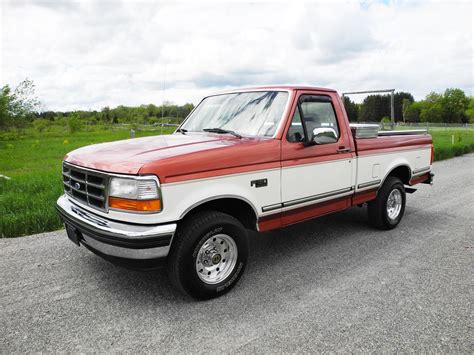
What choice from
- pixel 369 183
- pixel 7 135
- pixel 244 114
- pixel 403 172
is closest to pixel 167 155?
pixel 244 114

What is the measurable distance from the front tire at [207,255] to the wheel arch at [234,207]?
108mm

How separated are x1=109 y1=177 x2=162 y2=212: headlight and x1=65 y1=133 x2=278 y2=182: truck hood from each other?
0.08m

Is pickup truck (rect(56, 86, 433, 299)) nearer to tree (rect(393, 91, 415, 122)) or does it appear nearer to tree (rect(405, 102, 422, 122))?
tree (rect(393, 91, 415, 122))

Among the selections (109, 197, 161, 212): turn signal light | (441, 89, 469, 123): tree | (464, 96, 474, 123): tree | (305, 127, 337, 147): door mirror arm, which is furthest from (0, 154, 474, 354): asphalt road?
(441, 89, 469, 123): tree

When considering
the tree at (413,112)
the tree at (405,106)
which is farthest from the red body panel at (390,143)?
the tree at (413,112)

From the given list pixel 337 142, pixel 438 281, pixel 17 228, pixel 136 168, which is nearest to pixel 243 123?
pixel 337 142

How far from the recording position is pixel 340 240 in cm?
520

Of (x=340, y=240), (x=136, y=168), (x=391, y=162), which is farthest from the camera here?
(x=391, y=162)

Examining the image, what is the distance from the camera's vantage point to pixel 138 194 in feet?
10.1

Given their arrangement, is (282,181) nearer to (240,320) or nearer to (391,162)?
(240,320)

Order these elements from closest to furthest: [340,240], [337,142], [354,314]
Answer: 1. [354,314]
2. [337,142]
3. [340,240]

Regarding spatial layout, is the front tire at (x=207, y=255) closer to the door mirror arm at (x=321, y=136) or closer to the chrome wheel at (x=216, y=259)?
the chrome wheel at (x=216, y=259)

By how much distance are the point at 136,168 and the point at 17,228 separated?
3.54m

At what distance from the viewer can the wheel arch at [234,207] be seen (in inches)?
137
